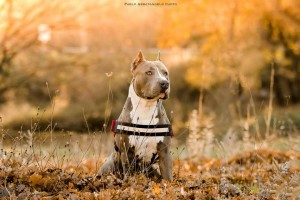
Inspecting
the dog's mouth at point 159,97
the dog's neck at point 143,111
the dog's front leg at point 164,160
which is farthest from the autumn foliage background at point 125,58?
the dog's mouth at point 159,97

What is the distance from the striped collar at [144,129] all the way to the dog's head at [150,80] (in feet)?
0.94

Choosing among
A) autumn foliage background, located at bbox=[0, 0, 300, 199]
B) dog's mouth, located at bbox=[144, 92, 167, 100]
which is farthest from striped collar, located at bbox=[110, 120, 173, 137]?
autumn foliage background, located at bbox=[0, 0, 300, 199]

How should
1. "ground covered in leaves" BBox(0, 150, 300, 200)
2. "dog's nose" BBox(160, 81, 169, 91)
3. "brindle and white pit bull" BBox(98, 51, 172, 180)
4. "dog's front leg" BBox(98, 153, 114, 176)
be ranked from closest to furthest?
"ground covered in leaves" BBox(0, 150, 300, 200) < "dog's nose" BBox(160, 81, 169, 91) < "brindle and white pit bull" BBox(98, 51, 172, 180) < "dog's front leg" BBox(98, 153, 114, 176)

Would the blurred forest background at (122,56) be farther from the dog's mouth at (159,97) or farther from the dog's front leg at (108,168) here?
the dog's mouth at (159,97)

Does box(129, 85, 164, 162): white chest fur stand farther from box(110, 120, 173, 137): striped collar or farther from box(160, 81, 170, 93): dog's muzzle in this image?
box(160, 81, 170, 93): dog's muzzle

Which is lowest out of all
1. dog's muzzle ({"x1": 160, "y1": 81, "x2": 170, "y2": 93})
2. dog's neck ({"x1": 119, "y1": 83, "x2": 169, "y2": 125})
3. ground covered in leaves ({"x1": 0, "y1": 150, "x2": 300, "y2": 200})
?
ground covered in leaves ({"x1": 0, "y1": 150, "x2": 300, "y2": 200})

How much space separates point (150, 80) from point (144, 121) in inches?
16.1

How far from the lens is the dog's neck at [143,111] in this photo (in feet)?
17.3

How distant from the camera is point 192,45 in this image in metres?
20.4

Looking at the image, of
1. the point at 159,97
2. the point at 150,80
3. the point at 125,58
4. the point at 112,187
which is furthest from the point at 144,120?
the point at 125,58

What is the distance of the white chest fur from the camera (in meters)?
5.26

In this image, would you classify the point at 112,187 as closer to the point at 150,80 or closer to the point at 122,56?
the point at 150,80

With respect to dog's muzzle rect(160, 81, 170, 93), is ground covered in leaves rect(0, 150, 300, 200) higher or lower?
lower

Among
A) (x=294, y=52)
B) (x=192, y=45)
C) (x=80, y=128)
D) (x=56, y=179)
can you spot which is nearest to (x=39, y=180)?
(x=56, y=179)
